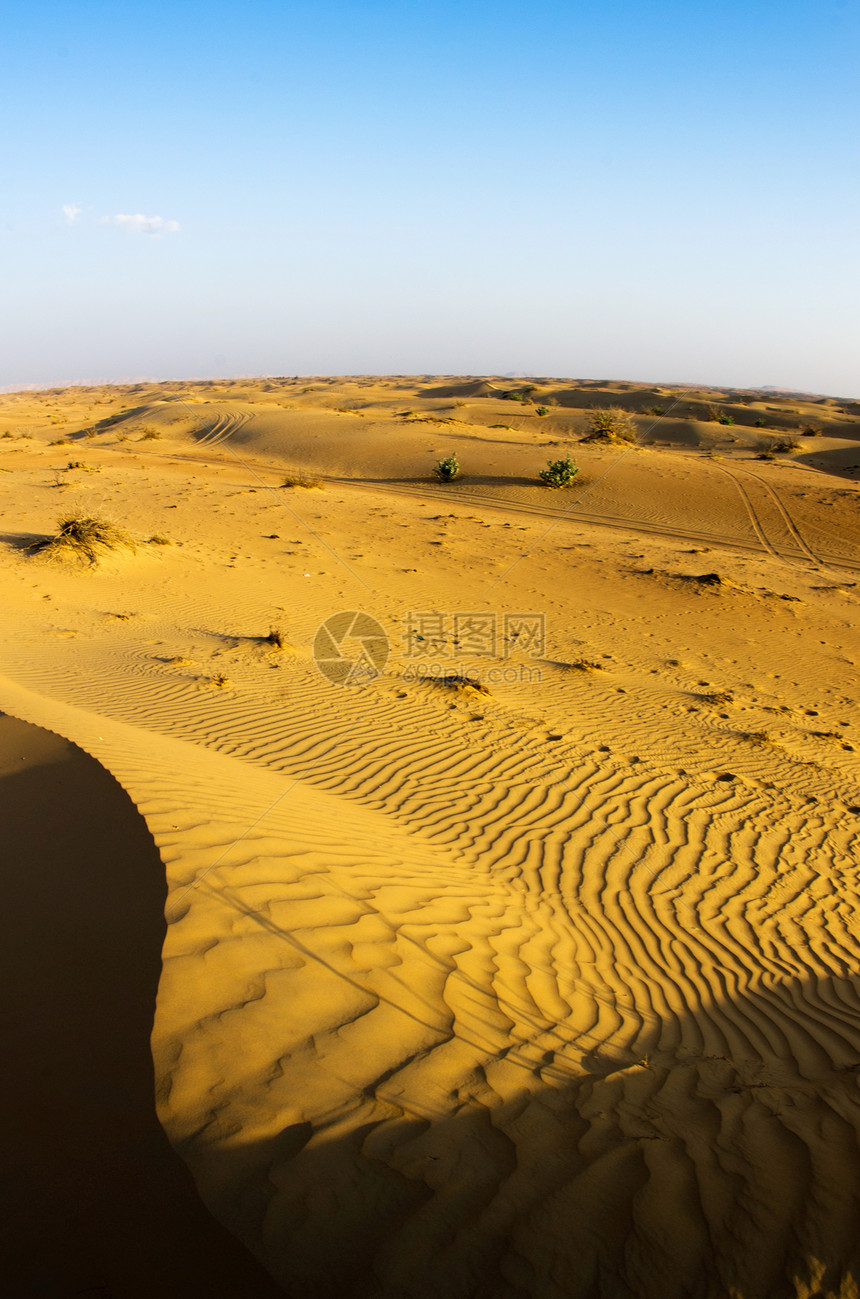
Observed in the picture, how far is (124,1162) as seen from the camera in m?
1.93

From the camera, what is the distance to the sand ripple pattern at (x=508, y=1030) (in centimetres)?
180

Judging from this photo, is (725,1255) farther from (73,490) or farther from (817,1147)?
(73,490)

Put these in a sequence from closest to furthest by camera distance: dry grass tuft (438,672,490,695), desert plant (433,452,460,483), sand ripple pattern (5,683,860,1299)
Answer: sand ripple pattern (5,683,860,1299)
dry grass tuft (438,672,490,695)
desert plant (433,452,460,483)

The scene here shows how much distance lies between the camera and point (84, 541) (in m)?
11.7

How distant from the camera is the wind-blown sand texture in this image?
187 centimetres

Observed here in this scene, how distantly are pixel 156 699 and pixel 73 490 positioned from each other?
13293 millimetres

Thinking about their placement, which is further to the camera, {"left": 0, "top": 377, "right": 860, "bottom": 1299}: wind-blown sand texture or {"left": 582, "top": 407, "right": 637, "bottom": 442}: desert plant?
{"left": 582, "top": 407, "right": 637, "bottom": 442}: desert plant

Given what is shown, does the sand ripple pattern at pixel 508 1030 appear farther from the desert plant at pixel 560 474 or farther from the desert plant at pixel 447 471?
the desert plant at pixel 447 471

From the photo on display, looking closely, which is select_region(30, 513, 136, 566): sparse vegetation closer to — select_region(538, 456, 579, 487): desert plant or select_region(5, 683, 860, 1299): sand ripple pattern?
select_region(5, 683, 860, 1299): sand ripple pattern

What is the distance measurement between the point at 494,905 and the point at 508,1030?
123cm

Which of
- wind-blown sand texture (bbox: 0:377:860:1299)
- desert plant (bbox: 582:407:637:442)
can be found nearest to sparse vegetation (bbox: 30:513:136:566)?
wind-blown sand texture (bbox: 0:377:860:1299)

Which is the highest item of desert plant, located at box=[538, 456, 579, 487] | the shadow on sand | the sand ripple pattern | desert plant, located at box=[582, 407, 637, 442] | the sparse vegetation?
desert plant, located at box=[582, 407, 637, 442]

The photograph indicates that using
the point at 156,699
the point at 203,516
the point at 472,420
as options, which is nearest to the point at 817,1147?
the point at 156,699

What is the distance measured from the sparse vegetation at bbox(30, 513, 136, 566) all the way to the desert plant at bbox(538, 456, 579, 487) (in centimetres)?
1230
